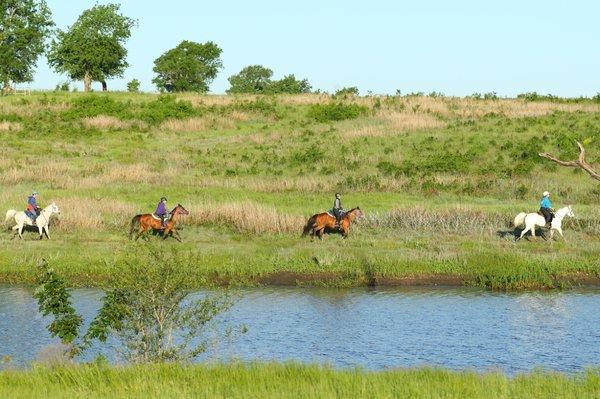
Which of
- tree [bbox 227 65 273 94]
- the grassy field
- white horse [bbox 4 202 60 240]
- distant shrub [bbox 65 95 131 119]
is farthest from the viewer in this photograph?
tree [bbox 227 65 273 94]

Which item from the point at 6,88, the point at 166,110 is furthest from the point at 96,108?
the point at 6,88

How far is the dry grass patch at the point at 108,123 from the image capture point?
65812 mm

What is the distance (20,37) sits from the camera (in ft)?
295

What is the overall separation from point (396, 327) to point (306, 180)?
24.8 meters

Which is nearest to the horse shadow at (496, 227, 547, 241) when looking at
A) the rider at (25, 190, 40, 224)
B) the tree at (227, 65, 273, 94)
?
the rider at (25, 190, 40, 224)

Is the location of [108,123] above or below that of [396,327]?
above

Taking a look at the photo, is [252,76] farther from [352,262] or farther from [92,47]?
[352,262]

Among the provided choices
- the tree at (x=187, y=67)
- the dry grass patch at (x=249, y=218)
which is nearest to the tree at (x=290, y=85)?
the tree at (x=187, y=67)

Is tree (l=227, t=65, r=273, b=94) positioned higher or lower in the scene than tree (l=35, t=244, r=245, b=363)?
higher

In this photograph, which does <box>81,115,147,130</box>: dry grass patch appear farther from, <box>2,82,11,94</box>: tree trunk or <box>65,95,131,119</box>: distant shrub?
<box>2,82,11,94</box>: tree trunk

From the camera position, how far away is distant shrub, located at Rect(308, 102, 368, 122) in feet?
224

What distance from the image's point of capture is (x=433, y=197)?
4594 centimetres

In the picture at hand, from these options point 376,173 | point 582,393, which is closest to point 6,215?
point 376,173

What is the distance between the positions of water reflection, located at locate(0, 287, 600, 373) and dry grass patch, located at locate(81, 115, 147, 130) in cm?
3749
